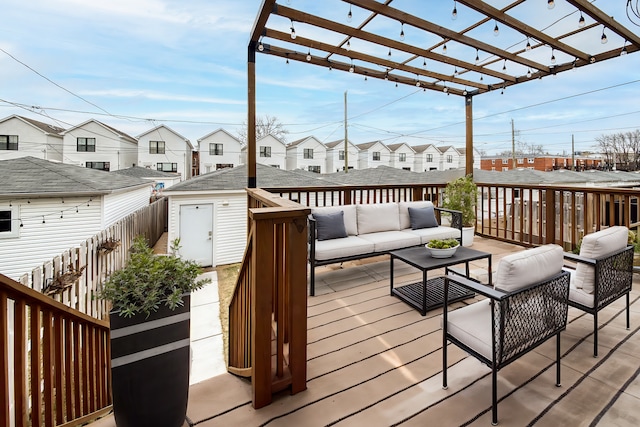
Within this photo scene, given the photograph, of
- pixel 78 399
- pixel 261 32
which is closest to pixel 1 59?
pixel 261 32

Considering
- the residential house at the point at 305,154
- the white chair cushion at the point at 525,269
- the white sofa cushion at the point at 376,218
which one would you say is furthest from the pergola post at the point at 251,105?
the residential house at the point at 305,154

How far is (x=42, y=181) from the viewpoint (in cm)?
816

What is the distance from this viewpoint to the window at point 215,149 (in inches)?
1006

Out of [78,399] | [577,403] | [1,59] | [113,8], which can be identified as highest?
[113,8]

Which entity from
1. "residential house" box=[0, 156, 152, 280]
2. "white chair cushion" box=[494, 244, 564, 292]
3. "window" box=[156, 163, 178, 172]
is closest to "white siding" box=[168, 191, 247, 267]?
"residential house" box=[0, 156, 152, 280]

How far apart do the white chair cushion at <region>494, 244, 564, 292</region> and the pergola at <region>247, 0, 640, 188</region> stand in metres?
2.70

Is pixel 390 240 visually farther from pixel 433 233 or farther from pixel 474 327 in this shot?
pixel 474 327

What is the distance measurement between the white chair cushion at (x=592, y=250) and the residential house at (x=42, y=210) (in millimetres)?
10245

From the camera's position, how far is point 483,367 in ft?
6.68

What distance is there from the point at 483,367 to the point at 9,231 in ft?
34.4

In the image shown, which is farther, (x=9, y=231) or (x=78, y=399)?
(x=9, y=231)

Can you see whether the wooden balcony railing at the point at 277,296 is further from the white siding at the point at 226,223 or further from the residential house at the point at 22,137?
the residential house at the point at 22,137

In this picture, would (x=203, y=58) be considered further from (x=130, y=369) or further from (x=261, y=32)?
(x=130, y=369)

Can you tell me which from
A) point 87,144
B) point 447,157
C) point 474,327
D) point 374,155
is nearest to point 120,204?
point 474,327
